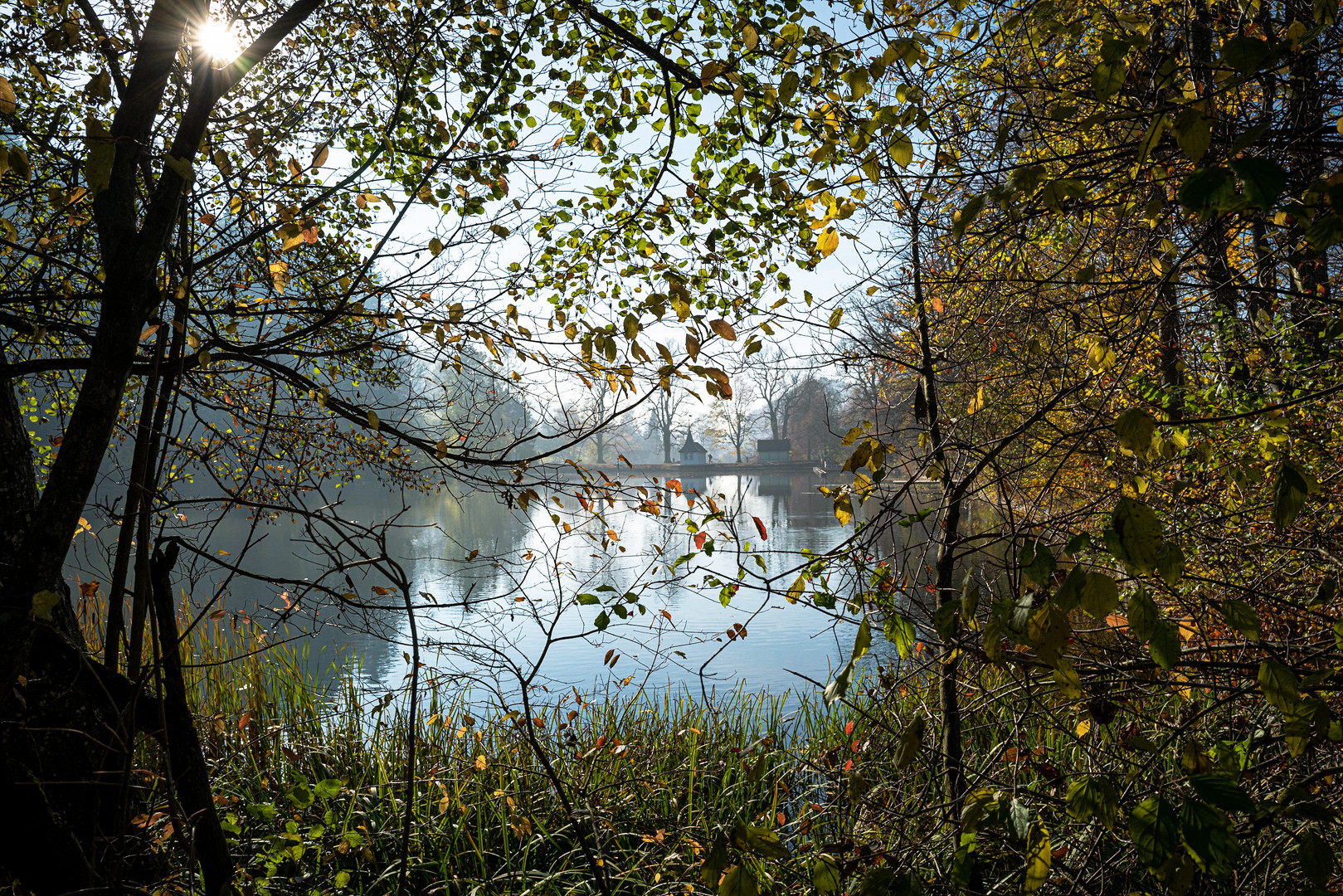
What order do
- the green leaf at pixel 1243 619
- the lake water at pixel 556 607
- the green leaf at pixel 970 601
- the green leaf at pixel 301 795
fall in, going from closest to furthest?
the green leaf at pixel 1243 619
the green leaf at pixel 970 601
the green leaf at pixel 301 795
the lake water at pixel 556 607

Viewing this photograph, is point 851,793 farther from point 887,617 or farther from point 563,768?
point 563,768

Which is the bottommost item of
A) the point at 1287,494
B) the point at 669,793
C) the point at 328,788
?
the point at 669,793

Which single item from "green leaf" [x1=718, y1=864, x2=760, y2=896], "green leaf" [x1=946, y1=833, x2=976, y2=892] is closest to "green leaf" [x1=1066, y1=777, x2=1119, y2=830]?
"green leaf" [x1=946, y1=833, x2=976, y2=892]

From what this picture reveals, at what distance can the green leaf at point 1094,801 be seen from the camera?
1305mm

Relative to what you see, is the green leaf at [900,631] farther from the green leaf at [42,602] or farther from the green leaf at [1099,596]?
the green leaf at [42,602]

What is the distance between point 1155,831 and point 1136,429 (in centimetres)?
63

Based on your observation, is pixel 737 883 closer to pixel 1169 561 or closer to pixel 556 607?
pixel 1169 561

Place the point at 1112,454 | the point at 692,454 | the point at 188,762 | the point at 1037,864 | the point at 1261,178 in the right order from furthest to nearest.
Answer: the point at 692,454
the point at 188,762
the point at 1112,454
the point at 1037,864
the point at 1261,178

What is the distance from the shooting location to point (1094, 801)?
1326 mm

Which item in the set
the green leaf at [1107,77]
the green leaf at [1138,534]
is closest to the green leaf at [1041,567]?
the green leaf at [1138,534]

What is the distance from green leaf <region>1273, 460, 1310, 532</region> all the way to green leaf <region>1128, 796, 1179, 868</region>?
0.47 meters

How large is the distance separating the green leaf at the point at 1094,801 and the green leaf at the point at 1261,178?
0.98 meters

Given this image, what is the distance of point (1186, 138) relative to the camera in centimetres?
118

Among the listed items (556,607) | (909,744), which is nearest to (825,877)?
→ (909,744)
